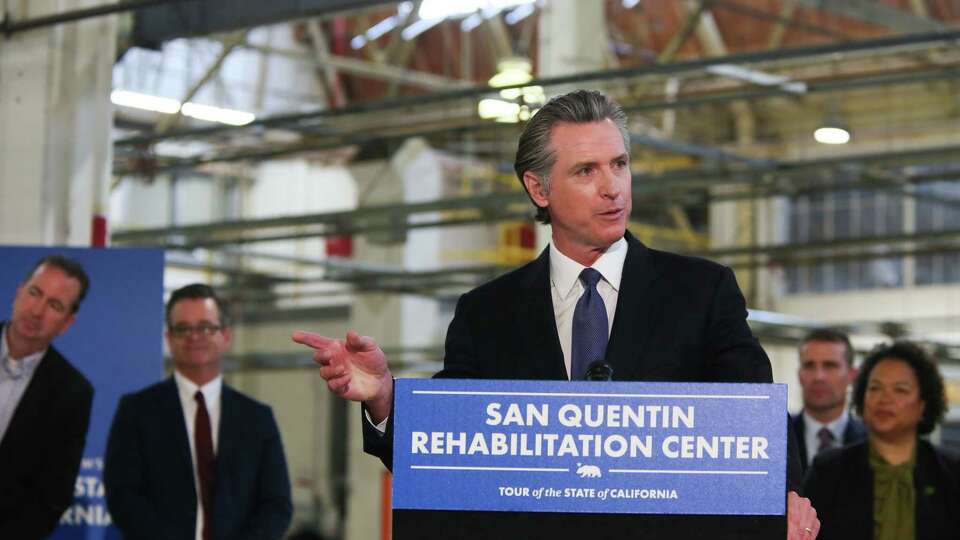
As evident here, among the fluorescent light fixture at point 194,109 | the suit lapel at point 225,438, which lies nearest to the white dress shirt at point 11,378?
the suit lapel at point 225,438

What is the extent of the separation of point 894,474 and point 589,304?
126 inches

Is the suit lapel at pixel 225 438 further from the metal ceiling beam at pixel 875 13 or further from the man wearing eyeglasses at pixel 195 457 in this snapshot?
the metal ceiling beam at pixel 875 13

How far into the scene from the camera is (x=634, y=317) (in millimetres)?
2879

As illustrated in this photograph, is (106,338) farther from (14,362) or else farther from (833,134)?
(833,134)

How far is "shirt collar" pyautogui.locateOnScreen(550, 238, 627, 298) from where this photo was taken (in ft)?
9.68

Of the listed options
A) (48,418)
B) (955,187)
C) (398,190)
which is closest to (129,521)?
(48,418)

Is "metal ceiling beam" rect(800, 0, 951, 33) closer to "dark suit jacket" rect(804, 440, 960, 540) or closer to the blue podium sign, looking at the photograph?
"dark suit jacket" rect(804, 440, 960, 540)

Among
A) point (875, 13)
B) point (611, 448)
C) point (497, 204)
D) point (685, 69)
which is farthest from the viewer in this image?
point (497, 204)

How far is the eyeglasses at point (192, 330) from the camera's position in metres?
6.26

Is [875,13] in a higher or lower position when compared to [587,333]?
higher

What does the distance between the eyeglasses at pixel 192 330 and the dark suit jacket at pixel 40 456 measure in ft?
2.29

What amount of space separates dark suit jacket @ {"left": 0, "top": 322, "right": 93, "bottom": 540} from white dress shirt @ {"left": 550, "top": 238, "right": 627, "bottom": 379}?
3878 mm

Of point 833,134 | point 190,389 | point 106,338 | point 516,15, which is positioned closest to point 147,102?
point 833,134

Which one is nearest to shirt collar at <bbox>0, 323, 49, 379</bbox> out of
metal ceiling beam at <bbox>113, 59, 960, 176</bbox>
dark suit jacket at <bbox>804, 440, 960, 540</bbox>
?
dark suit jacket at <bbox>804, 440, 960, 540</bbox>
